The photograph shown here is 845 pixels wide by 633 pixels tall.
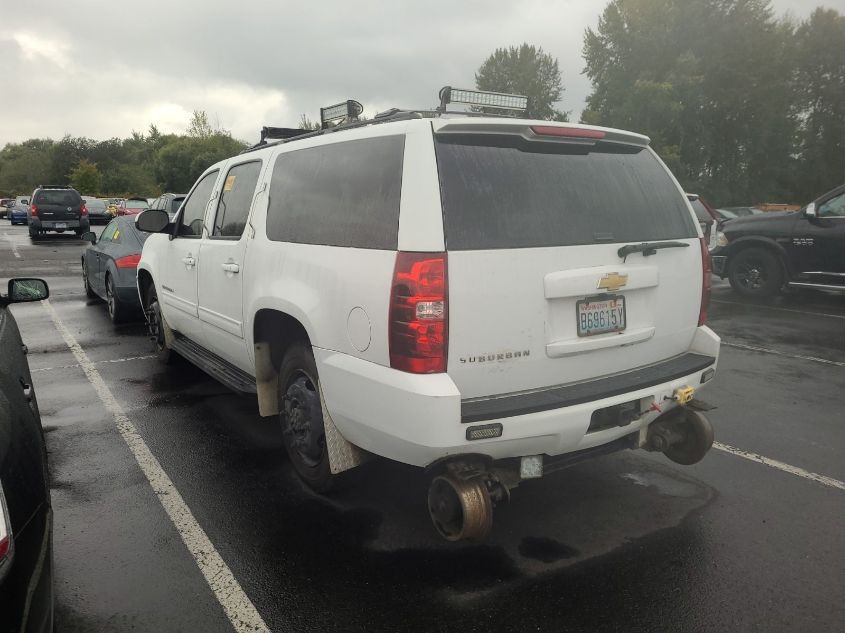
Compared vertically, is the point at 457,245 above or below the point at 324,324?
above

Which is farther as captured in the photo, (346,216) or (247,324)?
(247,324)

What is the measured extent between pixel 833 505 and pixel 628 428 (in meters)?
1.37

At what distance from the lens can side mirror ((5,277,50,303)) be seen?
2.94 m

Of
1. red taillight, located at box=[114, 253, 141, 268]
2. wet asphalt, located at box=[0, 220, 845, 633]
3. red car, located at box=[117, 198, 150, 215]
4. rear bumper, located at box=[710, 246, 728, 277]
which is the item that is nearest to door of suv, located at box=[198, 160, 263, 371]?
wet asphalt, located at box=[0, 220, 845, 633]

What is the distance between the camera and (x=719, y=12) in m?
38.2

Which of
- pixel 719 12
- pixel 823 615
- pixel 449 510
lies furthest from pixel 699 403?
pixel 719 12

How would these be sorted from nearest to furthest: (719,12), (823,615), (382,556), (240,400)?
(823,615) < (382,556) < (240,400) < (719,12)

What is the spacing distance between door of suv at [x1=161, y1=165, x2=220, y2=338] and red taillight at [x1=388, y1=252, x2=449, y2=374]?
8.75ft

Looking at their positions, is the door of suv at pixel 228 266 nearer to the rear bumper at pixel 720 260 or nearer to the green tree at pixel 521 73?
the rear bumper at pixel 720 260

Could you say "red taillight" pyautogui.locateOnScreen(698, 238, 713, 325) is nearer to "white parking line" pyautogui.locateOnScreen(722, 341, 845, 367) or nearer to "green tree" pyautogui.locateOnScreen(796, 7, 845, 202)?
"white parking line" pyautogui.locateOnScreen(722, 341, 845, 367)

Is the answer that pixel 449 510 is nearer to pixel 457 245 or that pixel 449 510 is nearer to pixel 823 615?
pixel 457 245

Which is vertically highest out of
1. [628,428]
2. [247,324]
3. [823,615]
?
[247,324]

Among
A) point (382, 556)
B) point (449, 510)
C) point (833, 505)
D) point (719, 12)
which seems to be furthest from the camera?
point (719, 12)

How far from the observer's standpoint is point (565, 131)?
9.70 ft
